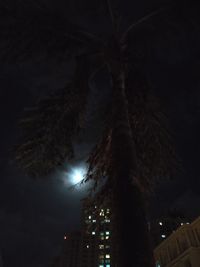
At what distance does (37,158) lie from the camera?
6660 mm

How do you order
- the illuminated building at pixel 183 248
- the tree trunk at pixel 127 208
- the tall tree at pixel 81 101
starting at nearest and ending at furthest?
the tree trunk at pixel 127 208
the tall tree at pixel 81 101
the illuminated building at pixel 183 248

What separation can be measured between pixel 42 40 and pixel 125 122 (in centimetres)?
373

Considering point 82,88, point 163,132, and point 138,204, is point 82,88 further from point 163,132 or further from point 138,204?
point 138,204

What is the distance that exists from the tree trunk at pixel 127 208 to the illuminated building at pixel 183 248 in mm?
31438

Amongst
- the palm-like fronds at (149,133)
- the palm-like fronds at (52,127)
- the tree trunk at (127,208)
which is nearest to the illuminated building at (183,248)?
the palm-like fronds at (149,133)

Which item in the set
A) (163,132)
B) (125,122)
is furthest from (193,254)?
(125,122)

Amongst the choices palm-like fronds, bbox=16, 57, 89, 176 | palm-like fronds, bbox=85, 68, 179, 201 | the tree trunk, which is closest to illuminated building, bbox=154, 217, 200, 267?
palm-like fronds, bbox=85, 68, 179, 201

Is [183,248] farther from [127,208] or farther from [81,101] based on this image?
[127,208]

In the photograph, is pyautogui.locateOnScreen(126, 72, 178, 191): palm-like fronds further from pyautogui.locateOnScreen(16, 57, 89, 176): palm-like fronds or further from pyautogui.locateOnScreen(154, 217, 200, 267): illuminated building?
pyautogui.locateOnScreen(154, 217, 200, 267): illuminated building

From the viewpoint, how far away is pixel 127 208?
3.85 m

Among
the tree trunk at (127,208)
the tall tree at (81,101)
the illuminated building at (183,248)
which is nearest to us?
the tree trunk at (127,208)

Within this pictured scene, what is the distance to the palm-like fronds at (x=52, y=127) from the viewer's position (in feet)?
21.6

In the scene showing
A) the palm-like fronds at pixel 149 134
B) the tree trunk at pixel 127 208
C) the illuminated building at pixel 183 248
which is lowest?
→ the tree trunk at pixel 127 208

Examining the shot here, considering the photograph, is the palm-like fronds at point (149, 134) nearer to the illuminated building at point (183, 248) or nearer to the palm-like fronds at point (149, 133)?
the palm-like fronds at point (149, 133)
